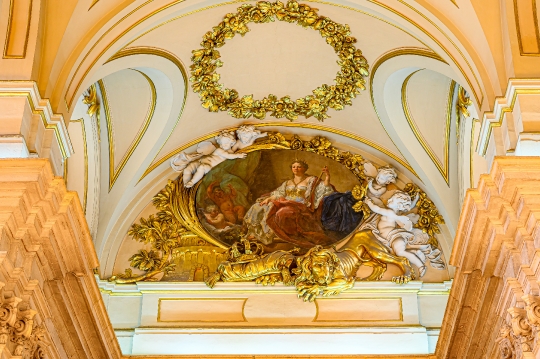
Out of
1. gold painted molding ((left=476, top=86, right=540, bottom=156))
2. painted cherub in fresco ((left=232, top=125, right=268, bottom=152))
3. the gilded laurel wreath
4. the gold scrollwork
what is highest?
the gilded laurel wreath

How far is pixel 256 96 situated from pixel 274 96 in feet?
0.78

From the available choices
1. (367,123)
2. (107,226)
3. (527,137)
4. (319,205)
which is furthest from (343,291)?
(527,137)

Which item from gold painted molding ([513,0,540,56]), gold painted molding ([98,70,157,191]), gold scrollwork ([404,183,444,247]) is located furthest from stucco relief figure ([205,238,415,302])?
gold painted molding ([513,0,540,56])

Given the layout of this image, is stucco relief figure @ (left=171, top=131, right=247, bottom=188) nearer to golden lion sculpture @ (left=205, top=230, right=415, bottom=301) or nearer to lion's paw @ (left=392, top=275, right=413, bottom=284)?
golden lion sculpture @ (left=205, top=230, right=415, bottom=301)

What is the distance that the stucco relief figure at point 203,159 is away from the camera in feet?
41.5

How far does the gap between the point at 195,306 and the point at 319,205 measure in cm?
214

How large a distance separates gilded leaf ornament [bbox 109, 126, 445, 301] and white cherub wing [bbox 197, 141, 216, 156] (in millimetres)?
39

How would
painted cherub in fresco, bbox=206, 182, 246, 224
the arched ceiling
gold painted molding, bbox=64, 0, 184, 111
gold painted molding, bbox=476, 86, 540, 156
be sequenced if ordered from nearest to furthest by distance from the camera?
1. gold painted molding, bbox=476, 86, 540, 156
2. gold painted molding, bbox=64, 0, 184, 111
3. the arched ceiling
4. painted cherub in fresco, bbox=206, 182, 246, 224

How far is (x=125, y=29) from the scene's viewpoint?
34.2ft

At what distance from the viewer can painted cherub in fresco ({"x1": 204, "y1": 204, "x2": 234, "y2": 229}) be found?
12.4 m

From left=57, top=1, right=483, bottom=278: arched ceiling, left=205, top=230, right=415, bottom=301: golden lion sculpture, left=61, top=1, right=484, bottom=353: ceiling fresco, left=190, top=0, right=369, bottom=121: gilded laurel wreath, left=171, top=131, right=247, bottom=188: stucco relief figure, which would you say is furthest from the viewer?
left=171, top=131, right=247, bottom=188: stucco relief figure

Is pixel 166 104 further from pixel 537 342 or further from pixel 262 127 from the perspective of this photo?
pixel 537 342

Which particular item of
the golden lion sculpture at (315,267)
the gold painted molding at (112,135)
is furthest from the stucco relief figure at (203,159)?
the golden lion sculpture at (315,267)

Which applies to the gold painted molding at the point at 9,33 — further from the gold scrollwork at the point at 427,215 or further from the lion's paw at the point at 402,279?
the gold scrollwork at the point at 427,215
